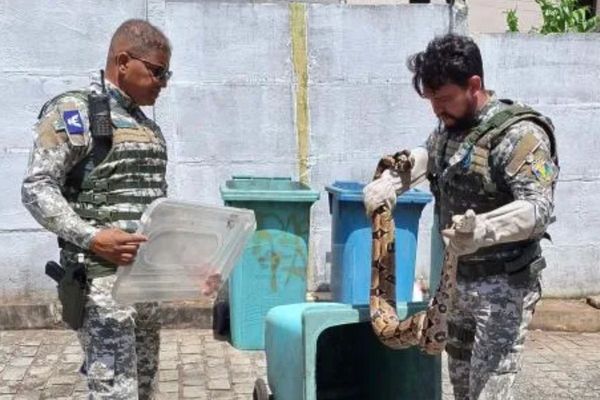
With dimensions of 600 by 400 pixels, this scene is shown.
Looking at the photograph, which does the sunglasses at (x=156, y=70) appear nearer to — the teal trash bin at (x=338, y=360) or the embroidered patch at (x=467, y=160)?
the teal trash bin at (x=338, y=360)

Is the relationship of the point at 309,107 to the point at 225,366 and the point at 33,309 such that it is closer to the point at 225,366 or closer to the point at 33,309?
the point at 225,366

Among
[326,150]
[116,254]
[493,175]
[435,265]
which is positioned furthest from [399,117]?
[116,254]

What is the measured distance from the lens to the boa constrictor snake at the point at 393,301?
9.41ft

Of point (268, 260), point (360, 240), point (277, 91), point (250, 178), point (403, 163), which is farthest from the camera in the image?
point (277, 91)

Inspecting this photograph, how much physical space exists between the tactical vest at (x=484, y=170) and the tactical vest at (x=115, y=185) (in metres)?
1.08

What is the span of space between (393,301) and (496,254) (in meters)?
0.42

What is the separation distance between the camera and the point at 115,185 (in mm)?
2912

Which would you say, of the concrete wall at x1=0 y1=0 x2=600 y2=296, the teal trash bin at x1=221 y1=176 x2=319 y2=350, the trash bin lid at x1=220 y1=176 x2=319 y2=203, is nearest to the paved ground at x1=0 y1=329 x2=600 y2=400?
the teal trash bin at x1=221 y1=176 x2=319 y2=350

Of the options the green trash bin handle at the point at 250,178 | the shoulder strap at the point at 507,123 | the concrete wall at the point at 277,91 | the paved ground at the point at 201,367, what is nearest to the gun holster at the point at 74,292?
the shoulder strap at the point at 507,123

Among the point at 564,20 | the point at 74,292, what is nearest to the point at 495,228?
the point at 74,292

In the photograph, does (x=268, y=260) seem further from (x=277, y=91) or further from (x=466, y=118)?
(x=466, y=118)

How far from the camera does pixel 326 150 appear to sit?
244 inches

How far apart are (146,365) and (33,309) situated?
9.51 feet

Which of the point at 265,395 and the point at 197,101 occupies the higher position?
the point at 197,101
